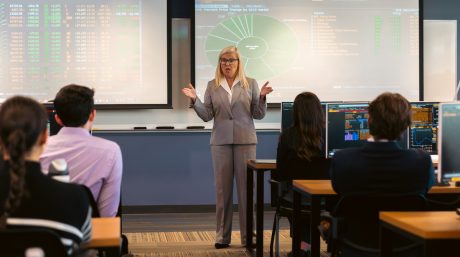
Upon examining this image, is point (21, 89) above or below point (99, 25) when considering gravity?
below

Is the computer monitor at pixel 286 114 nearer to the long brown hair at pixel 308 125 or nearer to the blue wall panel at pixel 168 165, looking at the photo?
the long brown hair at pixel 308 125

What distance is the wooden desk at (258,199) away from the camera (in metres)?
4.65

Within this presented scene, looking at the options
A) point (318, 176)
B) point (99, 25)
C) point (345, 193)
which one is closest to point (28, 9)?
point (99, 25)

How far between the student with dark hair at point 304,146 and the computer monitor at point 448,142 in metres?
0.98

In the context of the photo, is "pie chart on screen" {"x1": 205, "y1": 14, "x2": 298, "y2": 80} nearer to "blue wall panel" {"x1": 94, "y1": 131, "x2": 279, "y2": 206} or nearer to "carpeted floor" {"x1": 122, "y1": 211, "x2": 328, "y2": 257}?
"blue wall panel" {"x1": 94, "y1": 131, "x2": 279, "y2": 206}

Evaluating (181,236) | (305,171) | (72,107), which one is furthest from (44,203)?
(181,236)

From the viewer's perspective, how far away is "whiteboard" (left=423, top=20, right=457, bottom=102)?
7.16 m

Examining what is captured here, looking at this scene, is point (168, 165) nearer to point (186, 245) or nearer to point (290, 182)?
point (186, 245)

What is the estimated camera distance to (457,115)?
3.27 m

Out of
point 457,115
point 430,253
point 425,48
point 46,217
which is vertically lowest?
point 430,253

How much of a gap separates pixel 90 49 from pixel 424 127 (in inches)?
138

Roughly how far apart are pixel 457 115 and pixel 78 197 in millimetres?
1969

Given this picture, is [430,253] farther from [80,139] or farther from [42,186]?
[80,139]

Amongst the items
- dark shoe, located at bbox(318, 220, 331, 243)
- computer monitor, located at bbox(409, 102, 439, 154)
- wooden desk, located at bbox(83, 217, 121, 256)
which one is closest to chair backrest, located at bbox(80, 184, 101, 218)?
wooden desk, located at bbox(83, 217, 121, 256)
